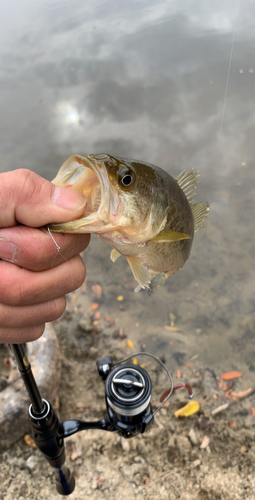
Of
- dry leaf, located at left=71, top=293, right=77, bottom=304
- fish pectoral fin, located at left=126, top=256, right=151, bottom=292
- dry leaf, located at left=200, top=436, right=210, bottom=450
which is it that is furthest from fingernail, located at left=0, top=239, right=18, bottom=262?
dry leaf, located at left=71, top=293, right=77, bottom=304

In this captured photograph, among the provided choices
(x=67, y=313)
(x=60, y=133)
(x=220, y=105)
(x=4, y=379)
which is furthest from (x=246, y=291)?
(x=60, y=133)

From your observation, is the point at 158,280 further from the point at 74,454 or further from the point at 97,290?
the point at 97,290

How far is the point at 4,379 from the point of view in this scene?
109 inches

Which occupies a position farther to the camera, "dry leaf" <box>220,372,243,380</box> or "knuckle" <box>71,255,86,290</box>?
"dry leaf" <box>220,372,243,380</box>

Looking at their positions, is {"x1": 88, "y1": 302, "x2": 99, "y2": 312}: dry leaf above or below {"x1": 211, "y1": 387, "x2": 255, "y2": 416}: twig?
above

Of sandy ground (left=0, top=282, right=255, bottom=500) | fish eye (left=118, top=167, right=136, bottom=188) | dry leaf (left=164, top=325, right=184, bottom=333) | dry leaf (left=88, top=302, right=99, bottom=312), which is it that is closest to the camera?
fish eye (left=118, top=167, right=136, bottom=188)

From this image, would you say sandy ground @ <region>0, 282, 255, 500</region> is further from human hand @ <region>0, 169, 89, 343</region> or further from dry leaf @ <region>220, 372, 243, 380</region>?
human hand @ <region>0, 169, 89, 343</region>

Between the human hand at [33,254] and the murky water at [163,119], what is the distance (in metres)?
2.37

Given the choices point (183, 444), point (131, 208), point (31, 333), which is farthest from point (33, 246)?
point (183, 444)

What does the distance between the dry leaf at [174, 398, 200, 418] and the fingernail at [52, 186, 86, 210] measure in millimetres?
2455

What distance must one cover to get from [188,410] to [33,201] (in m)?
2.57

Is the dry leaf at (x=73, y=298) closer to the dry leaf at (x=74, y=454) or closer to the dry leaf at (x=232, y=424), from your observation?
the dry leaf at (x=74, y=454)

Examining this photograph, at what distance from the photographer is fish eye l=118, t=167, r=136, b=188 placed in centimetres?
124

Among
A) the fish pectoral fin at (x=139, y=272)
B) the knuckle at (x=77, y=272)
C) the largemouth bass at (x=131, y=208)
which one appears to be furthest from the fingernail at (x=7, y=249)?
the fish pectoral fin at (x=139, y=272)
